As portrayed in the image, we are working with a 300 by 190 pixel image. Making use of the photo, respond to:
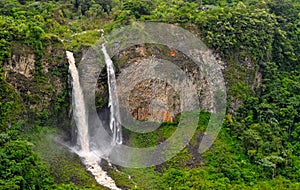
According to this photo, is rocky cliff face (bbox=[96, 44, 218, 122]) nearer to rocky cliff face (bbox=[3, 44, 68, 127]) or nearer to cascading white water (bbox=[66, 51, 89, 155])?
cascading white water (bbox=[66, 51, 89, 155])

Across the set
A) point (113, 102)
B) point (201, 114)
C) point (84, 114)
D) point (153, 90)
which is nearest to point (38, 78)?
point (84, 114)

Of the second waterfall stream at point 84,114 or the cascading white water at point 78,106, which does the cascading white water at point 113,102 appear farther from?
the cascading white water at point 78,106

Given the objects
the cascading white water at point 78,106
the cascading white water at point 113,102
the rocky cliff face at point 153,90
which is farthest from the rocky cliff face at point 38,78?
the cascading white water at point 113,102

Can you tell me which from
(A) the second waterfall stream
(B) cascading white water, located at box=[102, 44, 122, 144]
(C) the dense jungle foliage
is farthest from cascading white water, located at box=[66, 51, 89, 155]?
(B) cascading white water, located at box=[102, 44, 122, 144]

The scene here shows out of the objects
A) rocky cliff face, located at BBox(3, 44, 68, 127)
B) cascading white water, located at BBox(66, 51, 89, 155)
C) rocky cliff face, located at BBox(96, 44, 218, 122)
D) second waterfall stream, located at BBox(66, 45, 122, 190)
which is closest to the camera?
rocky cliff face, located at BBox(3, 44, 68, 127)

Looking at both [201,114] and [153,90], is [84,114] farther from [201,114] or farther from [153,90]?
[201,114]
